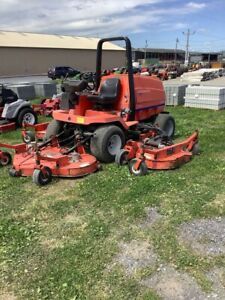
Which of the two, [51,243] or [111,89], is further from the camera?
[111,89]

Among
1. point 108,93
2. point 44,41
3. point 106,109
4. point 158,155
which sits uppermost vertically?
point 44,41

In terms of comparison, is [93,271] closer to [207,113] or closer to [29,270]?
[29,270]

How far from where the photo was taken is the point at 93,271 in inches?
135

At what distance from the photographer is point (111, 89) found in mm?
6789

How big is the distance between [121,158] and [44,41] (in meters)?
46.7

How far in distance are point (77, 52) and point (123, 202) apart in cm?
4838

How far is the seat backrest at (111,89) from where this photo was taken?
6.74 metres

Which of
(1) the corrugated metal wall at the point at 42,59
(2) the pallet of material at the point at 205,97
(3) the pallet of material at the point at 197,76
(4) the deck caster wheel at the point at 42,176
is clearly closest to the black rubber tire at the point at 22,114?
(4) the deck caster wheel at the point at 42,176

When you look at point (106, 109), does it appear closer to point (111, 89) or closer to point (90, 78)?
point (111, 89)

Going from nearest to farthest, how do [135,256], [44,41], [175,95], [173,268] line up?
[173,268], [135,256], [175,95], [44,41]

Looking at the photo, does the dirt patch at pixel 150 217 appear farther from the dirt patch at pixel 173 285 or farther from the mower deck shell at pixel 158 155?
the mower deck shell at pixel 158 155

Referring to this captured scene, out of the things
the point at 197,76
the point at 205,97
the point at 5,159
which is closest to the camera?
the point at 5,159

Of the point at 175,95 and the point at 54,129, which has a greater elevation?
the point at 175,95

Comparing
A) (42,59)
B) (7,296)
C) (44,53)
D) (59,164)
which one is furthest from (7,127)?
(44,53)
